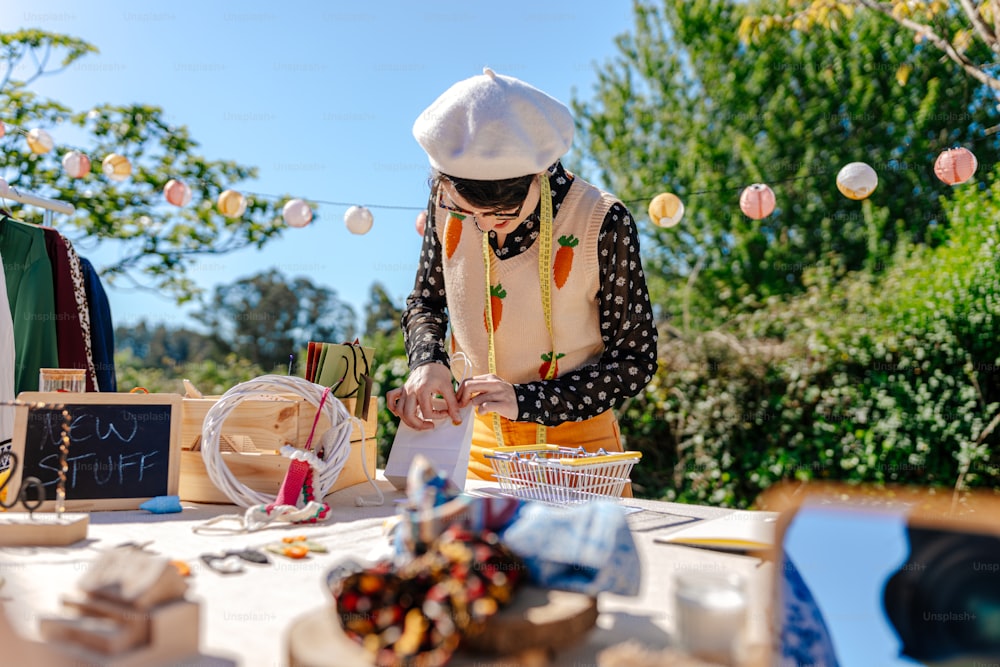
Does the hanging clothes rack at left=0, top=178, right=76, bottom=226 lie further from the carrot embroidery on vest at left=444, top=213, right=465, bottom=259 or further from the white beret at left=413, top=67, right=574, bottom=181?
the white beret at left=413, top=67, right=574, bottom=181

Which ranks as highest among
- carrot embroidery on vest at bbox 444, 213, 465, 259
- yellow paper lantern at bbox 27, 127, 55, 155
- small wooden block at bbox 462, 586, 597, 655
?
yellow paper lantern at bbox 27, 127, 55, 155

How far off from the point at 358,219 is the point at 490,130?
269 cm

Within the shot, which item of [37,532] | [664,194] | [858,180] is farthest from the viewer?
[664,194]

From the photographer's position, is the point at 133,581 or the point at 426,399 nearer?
the point at 133,581

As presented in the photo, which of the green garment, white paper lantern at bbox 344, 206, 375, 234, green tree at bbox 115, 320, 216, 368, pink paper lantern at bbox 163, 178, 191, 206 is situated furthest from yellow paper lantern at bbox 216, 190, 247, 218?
green tree at bbox 115, 320, 216, 368

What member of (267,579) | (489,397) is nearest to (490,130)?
(489,397)

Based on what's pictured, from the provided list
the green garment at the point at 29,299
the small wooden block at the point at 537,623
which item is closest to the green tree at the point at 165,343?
the green garment at the point at 29,299

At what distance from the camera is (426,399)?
168cm

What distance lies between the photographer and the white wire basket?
1444 mm

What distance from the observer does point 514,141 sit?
61.6 inches

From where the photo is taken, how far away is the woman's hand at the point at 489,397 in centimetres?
167

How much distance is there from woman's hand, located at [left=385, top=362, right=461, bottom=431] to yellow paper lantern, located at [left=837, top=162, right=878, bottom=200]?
2.54m

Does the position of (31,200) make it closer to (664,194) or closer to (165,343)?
(664,194)

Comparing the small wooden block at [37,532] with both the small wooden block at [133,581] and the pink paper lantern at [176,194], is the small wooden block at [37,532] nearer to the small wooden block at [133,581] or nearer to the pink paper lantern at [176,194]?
the small wooden block at [133,581]
